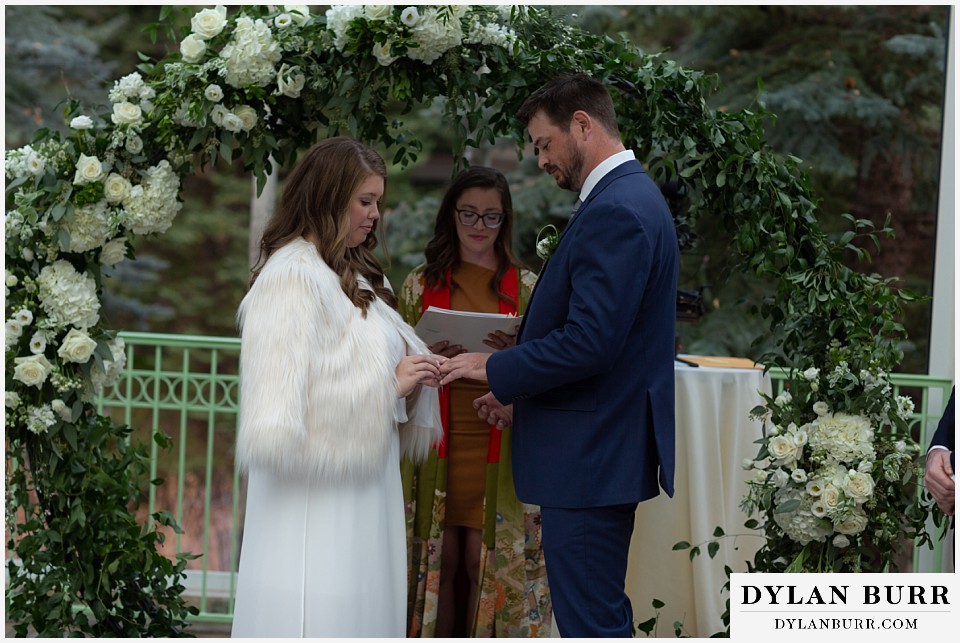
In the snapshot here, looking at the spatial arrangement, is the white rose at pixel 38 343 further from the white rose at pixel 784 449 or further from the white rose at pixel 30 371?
the white rose at pixel 784 449

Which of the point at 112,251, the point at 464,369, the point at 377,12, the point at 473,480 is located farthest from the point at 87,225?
the point at 473,480

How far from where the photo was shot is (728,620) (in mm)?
3527

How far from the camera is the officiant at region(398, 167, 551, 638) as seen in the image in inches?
147

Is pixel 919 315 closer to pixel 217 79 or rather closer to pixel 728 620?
pixel 728 620

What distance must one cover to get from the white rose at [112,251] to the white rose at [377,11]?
118 cm

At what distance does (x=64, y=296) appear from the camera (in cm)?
341

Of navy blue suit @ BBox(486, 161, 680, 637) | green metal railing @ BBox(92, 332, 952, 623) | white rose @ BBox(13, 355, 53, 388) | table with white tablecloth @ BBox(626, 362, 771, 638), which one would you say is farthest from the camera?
green metal railing @ BBox(92, 332, 952, 623)

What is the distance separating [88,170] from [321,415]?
133 cm

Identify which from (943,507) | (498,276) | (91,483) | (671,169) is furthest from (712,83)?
(91,483)

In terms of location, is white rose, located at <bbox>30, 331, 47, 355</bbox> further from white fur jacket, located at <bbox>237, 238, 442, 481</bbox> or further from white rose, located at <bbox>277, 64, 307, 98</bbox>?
white rose, located at <bbox>277, 64, 307, 98</bbox>

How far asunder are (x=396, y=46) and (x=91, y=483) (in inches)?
71.7

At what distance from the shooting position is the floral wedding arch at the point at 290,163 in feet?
10.7

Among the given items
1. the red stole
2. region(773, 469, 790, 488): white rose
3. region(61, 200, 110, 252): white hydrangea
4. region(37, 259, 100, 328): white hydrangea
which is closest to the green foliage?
region(37, 259, 100, 328): white hydrangea

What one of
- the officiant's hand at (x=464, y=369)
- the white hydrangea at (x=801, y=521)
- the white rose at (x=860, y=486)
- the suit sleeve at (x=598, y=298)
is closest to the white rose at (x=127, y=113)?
the officiant's hand at (x=464, y=369)
